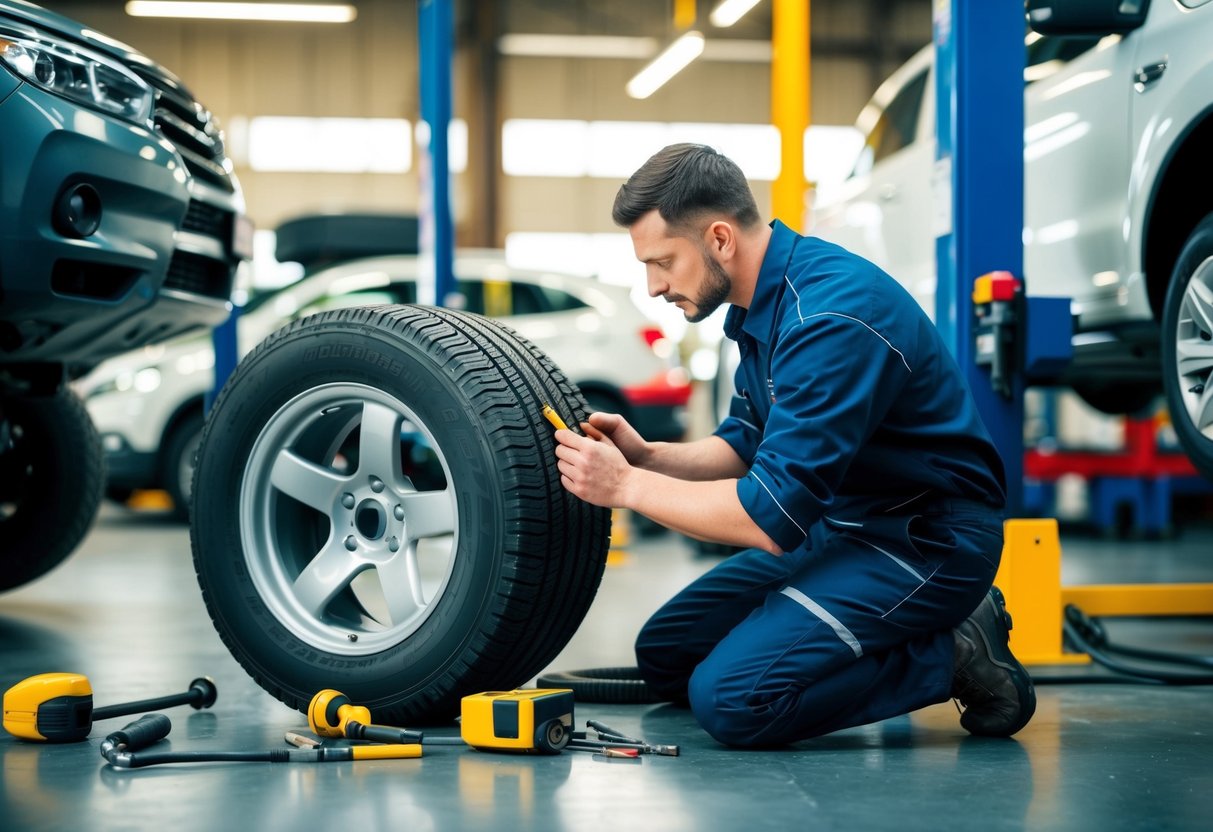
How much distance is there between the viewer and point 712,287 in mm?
2240

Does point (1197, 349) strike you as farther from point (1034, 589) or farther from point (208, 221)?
point (208, 221)

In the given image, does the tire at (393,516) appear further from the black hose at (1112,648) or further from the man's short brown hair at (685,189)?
the black hose at (1112,648)

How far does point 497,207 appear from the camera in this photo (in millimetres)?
15984

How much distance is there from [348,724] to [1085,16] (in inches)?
97.8

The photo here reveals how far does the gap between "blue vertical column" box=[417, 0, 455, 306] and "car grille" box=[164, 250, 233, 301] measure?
5.85 feet

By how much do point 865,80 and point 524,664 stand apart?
15.6m

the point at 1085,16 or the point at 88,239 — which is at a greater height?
Answer: the point at 1085,16

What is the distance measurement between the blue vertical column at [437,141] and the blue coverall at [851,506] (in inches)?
124

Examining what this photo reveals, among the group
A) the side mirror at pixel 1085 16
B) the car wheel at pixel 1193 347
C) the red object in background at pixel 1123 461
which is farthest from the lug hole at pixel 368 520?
the red object in background at pixel 1123 461

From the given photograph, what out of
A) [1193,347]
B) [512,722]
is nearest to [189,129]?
[512,722]

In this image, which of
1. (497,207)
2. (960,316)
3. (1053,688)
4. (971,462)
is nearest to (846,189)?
(960,316)

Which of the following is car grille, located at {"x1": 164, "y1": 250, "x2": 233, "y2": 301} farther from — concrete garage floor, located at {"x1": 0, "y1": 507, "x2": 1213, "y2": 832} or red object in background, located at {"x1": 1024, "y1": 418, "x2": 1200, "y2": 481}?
red object in background, located at {"x1": 1024, "y1": 418, "x2": 1200, "y2": 481}

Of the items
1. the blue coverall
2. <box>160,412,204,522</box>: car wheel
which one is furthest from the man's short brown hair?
<box>160,412,204,522</box>: car wheel

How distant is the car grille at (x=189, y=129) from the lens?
10.2ft
